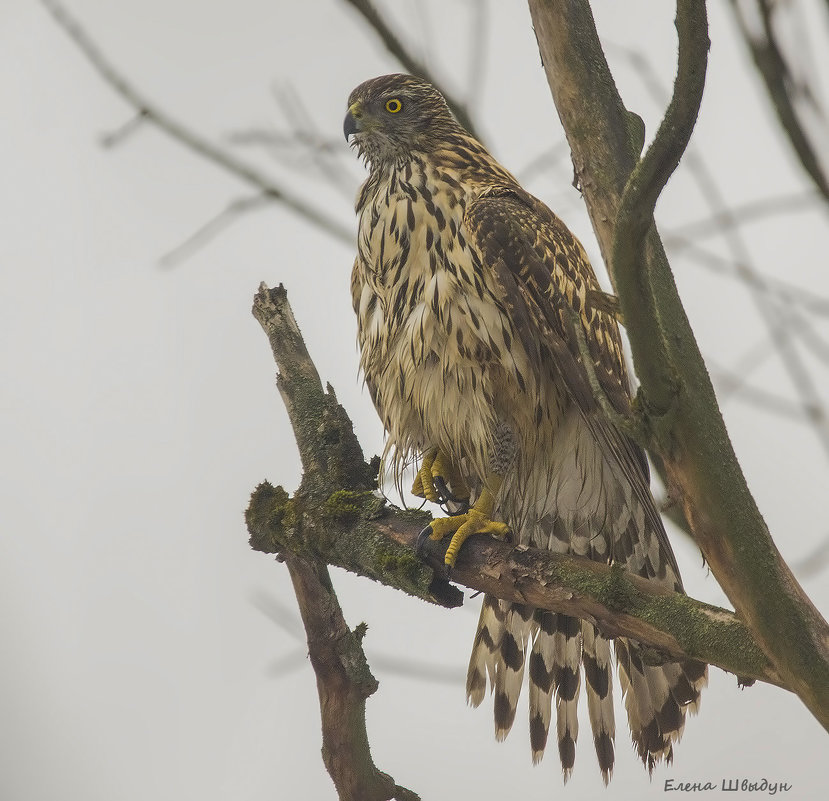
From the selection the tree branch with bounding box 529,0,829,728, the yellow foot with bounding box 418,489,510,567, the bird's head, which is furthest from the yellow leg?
the bird's head

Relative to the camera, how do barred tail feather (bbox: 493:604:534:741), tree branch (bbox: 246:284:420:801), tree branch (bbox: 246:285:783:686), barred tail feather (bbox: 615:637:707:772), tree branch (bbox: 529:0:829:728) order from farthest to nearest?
barred tail feather (bbox: 493:604:534:741) → barred tail feather (bbox: 615:637:707:772) → tree branch (bbox: 246:284:420:801) → tree branch (bbox: 246:285:783:686) → tree branch (bbox: 529:0:829:728)

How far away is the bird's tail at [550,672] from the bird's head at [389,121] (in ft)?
5.26

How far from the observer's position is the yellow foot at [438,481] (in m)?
3.68

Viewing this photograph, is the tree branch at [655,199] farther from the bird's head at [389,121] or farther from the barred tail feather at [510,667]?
the bird's head at [389,121]

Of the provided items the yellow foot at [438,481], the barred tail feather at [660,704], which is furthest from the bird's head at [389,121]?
the barred tail feather at [660,704]

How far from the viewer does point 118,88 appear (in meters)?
3.60

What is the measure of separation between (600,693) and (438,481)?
35.9 inches

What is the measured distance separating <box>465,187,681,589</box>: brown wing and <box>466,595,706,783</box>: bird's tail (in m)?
0.40

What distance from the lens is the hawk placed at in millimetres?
3154

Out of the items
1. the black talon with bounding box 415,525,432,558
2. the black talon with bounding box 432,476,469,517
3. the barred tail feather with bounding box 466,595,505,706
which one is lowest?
the barred tail feather with bounding box 466,595,505,706

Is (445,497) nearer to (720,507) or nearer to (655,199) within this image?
(720,507)

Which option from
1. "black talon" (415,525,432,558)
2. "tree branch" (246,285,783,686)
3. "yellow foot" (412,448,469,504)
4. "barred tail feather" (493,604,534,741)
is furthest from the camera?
"yellow foot" (412,448,469,504)

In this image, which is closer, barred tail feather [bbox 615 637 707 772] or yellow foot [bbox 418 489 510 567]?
yellow foot [bbox 418 489 510 567]

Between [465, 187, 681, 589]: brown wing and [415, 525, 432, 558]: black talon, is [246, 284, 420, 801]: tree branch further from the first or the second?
[465, 187, 681, 589]: brown wing
